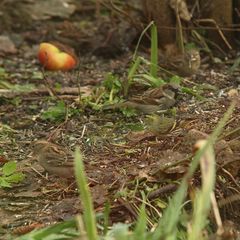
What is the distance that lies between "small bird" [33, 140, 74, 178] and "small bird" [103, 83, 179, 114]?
51 cm

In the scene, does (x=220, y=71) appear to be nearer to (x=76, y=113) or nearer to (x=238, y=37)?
(x=238, y=37)

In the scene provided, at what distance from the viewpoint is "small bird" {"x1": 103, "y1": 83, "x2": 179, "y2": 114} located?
3.00 meters

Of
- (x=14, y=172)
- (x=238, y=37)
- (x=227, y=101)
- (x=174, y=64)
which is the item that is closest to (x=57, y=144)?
(x=14, y=172)

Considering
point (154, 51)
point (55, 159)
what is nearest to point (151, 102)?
point (154, 51)

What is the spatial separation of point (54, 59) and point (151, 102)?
942mm

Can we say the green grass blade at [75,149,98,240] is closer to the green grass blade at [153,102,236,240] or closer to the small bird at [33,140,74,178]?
the green grass blade at [153,102,236,240]

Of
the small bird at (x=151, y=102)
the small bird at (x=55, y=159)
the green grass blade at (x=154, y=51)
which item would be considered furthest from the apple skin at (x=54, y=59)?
the small bird at (x=55, y=159)

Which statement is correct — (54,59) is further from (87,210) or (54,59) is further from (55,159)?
(87,210)

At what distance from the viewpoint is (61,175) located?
7.79 feet

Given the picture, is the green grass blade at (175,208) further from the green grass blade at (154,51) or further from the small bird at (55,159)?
the green grass blade at (154,51)

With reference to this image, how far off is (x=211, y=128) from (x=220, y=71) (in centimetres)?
108

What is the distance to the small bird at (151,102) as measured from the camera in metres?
3.00

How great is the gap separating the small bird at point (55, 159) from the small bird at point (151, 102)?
1.68 ft

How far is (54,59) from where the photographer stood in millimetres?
3805
